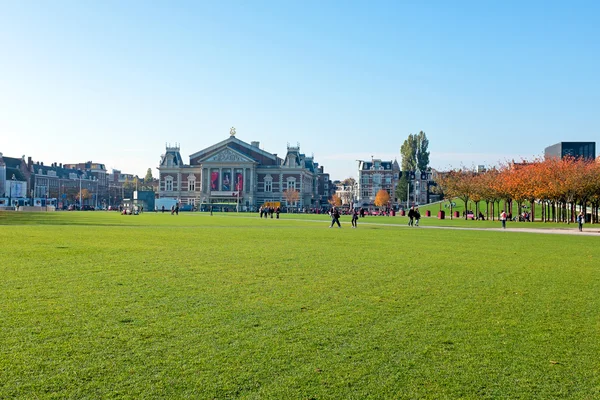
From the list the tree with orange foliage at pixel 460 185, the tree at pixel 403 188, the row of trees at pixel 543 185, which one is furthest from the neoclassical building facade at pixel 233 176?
the row of trees at pixel 543 185

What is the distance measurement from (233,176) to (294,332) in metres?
132

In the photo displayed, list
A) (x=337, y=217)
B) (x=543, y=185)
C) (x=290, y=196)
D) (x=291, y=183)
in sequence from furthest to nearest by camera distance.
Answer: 1. (x=291, y=183)
2. (x=290, y=196)
3. (x=543, y=185)
4. (x=337, y=217)

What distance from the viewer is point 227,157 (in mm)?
139500

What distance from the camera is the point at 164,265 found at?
16766 millimetres

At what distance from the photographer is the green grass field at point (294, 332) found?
6.45 m

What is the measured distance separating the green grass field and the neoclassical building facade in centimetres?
12259

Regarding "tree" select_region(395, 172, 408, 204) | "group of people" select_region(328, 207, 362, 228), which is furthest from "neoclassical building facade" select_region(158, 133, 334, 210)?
"group of people" select_region(328, 207, 362, 228)

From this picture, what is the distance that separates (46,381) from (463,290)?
29.1ft

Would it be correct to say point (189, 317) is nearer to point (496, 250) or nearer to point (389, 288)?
point (389, 288)

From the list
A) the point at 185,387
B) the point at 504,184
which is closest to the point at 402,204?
the point at 504,184

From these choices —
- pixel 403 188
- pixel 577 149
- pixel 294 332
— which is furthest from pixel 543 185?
pixel 403 188

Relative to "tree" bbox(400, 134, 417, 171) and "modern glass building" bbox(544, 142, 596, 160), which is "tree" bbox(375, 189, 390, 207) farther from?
"modern glass building" bbox(544, 142, 596, 160)

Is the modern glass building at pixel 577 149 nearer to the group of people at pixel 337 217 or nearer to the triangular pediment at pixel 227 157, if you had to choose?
the triangular pediment at pixel 227 157

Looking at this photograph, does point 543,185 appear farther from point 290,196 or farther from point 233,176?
point 233,176
